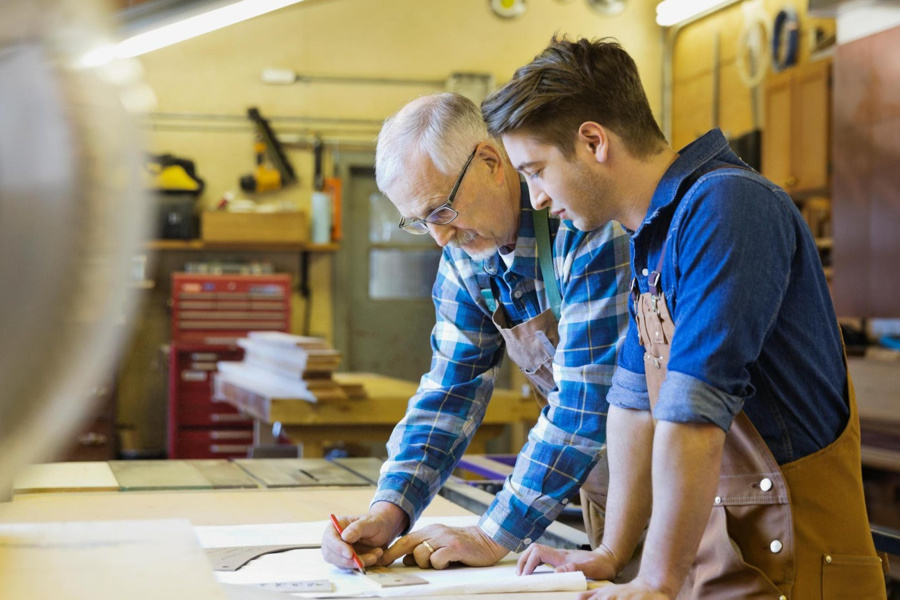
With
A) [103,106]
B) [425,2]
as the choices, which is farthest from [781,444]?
Result: [425,2]

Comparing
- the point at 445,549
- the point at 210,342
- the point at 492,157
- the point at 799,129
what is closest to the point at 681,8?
the point at 799,129

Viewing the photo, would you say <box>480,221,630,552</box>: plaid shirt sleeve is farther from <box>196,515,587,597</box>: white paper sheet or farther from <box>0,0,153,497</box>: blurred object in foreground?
<box>0,0,153,497</box>: blurred object in foreground

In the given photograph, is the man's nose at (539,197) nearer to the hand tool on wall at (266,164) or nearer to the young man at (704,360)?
the young man at (704,360)

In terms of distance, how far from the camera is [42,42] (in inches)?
18.6

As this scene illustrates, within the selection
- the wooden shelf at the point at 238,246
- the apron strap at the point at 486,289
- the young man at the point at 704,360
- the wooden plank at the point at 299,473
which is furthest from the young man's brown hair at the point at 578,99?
the wooden shelf at the point at 238,246

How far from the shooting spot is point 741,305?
3.46 feet

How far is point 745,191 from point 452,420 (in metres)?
0.79

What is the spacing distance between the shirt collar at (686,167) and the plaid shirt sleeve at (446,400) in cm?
60

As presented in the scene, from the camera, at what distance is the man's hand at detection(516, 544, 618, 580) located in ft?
4.36

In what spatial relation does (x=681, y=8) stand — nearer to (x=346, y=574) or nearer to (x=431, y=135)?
(x=431, y=135)

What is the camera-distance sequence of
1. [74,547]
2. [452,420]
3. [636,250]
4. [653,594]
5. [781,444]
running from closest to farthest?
[74,547], [653,594], [781,444], [636,250], [452,420]

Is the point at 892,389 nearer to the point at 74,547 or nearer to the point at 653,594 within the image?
the point at 653,594

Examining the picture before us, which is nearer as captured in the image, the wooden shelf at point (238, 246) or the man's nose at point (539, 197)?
the man's nose at point (539, 197)

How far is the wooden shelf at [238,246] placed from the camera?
733cm
